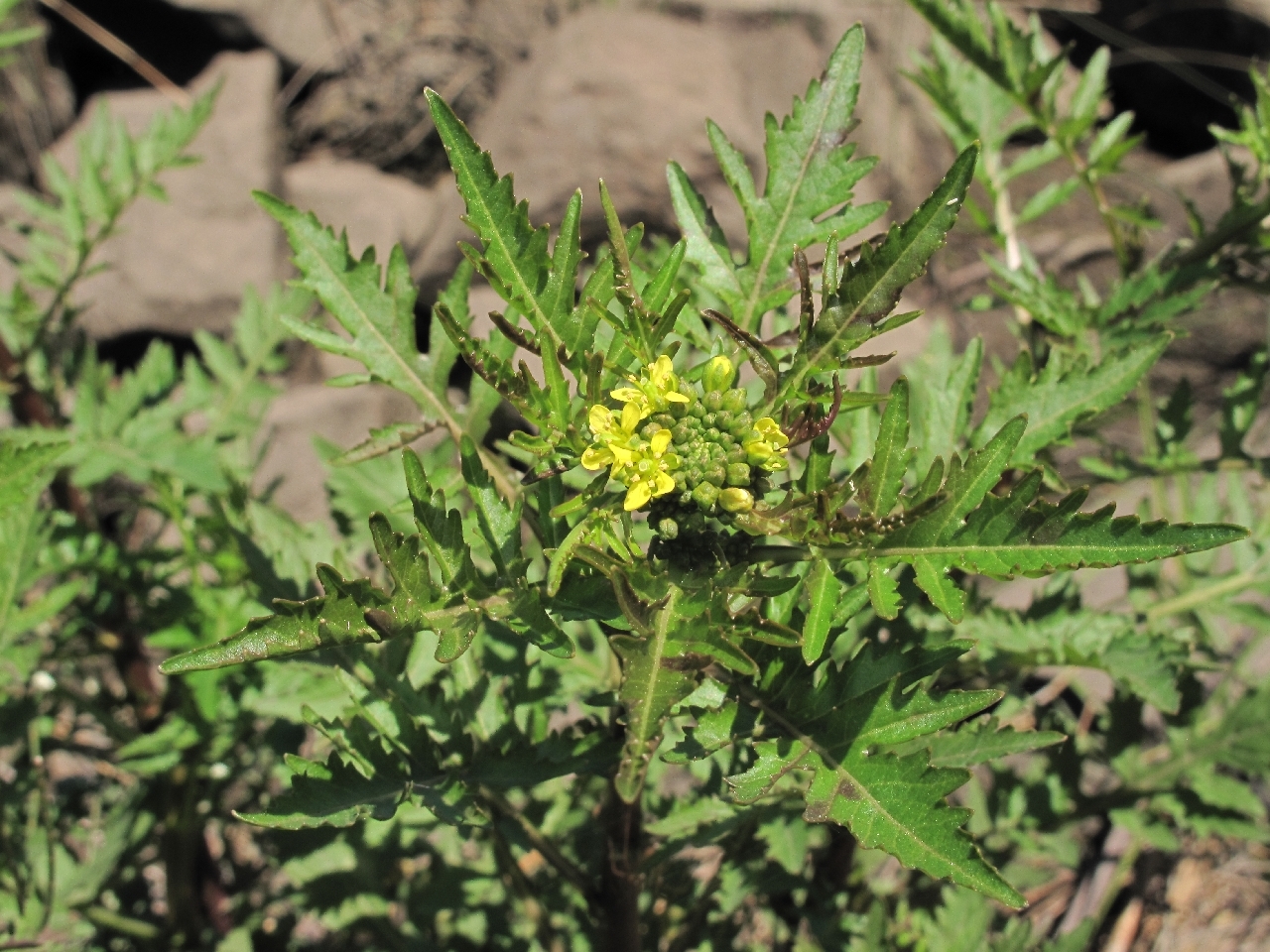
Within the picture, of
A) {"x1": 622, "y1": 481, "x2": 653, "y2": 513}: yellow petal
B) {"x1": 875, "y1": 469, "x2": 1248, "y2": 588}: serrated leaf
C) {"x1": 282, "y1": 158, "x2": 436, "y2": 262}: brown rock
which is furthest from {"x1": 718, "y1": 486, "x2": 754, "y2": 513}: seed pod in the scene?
{"x1": 282, "y1": 158, "x2": 436, "y2": 262}: brown rock

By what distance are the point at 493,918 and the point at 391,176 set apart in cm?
476

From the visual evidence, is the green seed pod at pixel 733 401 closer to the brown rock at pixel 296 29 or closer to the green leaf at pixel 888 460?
the green leaf at pixel 888 460

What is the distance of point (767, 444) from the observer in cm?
133

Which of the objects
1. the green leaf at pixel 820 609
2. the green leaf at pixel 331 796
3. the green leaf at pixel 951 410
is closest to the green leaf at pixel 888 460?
the green leaf at pixel 820 609

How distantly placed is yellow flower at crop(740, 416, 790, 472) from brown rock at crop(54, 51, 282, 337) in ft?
14.6

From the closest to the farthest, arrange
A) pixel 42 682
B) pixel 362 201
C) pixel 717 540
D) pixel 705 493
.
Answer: pixel 705 493 < pixel 717 540 < pixel 42 682 < pixel 362 201

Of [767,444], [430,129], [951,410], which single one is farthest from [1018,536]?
[430,129]

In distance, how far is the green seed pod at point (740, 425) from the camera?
1.36 meters

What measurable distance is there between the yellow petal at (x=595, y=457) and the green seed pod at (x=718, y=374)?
0.18 meters

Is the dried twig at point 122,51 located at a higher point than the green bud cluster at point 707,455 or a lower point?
lower

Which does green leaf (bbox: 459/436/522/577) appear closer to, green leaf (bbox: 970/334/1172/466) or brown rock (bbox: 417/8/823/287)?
green leaf (bbox: 970/334/1172/466)

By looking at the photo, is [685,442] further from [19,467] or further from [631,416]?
[19,467]

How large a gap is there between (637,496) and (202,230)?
498cm

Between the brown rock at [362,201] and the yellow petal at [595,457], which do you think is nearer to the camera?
the yellow petal at [595,457]
